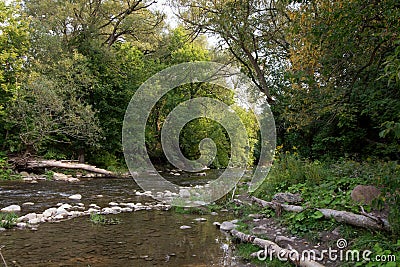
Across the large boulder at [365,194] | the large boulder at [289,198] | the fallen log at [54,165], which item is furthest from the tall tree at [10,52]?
the large boulder at [365,194]

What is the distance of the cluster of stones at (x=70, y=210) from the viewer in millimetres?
7470

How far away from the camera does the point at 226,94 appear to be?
79.5 feet

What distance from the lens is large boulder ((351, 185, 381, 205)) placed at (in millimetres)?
5191

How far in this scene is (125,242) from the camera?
6.04 m

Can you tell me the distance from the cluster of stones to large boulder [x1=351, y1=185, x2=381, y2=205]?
5.35 meters

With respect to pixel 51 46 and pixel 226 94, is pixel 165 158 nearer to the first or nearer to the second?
pixel 226 94

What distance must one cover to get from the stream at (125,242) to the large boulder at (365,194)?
2.19 m

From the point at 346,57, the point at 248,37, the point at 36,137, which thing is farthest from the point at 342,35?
the point at 36,137

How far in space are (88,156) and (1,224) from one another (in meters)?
16.6

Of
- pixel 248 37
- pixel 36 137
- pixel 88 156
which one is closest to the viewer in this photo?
pixel 248 37

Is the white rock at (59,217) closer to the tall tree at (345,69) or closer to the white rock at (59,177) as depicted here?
the tall tree at (345,69)

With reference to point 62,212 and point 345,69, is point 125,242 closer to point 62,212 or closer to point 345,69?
point 62,212

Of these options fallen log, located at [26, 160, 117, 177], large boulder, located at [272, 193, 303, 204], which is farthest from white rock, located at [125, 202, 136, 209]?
fallen log, located at [26, 160, 117, 177]
